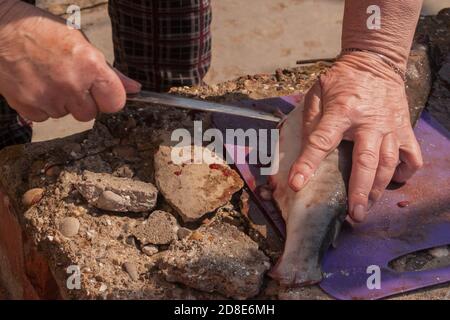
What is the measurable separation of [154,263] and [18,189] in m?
0.54

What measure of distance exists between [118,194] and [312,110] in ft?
2.01

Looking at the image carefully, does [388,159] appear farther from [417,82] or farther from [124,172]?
[124,172]

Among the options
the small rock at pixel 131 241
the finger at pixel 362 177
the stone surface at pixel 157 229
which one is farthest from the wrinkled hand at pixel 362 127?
the small rock at pixel 131 241

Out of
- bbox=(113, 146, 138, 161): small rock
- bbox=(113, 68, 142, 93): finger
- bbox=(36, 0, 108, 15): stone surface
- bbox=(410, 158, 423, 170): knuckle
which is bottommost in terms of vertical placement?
bbox=(36, 0, 108, 15): stone surface

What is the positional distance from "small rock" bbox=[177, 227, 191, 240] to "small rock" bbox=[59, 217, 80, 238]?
29 centimetres

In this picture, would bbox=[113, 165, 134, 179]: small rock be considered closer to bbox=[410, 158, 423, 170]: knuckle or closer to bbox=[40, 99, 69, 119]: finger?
bbox=[40, 99, 69, 119]: finger

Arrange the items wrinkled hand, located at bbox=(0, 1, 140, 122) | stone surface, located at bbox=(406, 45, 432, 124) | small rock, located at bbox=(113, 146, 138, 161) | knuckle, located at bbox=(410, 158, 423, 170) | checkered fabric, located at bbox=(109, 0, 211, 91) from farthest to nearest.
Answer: checkered fabric, located at bbox=(109, 0, 211, 91) → stone surface, located at bbox=(406, 45, 432, 124) → small rock, located at bbox=(113, 146, 138, 161) → knuckle, located at bbox=(410, 158, 423, 170) → wrinkled hand, located at bbox=(0, 1, 140, 122)

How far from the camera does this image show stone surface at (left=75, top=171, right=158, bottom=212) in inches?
76.7

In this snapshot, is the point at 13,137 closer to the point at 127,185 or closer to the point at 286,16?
the point at 127,185

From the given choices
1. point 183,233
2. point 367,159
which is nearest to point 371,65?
point 367,159

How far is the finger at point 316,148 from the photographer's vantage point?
1869 millimetres

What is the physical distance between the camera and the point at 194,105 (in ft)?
6.72

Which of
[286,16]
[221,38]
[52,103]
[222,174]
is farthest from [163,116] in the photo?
[286,16]
